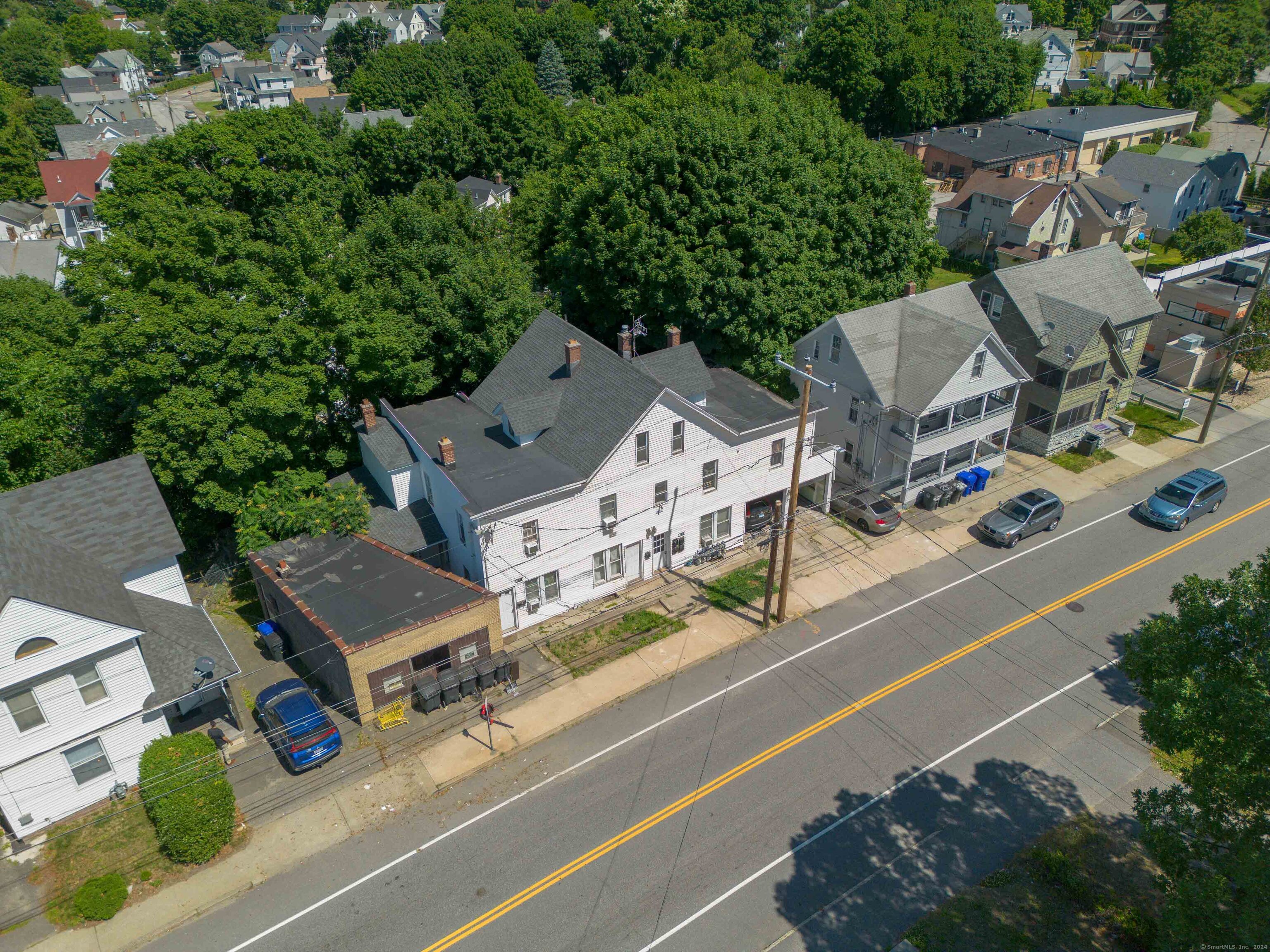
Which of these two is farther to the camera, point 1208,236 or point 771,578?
point 1208,236

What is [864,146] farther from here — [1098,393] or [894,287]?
[1098,393]

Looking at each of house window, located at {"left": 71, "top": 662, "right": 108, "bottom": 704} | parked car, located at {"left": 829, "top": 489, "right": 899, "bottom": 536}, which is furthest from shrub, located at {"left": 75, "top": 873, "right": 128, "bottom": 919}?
parked car, located at {"left": 829, "top": 489, "right": 899, "bottom": 536}

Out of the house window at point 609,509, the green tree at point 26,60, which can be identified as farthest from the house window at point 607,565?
the green tree at point 26,60

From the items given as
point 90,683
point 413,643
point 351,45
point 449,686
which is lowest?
point 449,686

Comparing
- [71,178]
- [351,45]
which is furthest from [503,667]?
[351,45]

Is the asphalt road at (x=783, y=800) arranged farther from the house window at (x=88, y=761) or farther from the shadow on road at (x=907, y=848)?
the house window at (x=88, y=761)

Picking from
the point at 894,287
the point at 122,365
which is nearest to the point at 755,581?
the point at 894,287

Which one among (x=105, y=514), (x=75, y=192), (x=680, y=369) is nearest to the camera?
(x=105, y=514)

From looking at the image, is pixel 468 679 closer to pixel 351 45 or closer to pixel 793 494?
pixel 793 494

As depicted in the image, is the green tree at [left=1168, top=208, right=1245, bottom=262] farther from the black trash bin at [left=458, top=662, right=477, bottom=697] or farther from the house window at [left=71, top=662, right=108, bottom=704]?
the house window at [left=71, top=662, right=108, bottom=704]
